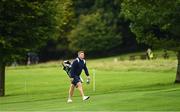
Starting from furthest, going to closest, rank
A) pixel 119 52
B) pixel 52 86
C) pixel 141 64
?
pixel 119 52 → pixel 141 64 → pixel 52 86

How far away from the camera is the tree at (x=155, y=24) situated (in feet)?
121

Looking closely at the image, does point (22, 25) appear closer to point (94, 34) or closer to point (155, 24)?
point (155, 24)

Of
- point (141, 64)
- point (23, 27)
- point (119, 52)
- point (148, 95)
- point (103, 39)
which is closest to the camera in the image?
point (148, 95)

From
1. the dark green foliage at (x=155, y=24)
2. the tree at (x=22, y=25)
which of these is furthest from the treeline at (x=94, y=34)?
the tree at (x=22, y=25)

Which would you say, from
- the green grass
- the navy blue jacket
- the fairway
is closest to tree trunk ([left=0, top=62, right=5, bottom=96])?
the green grass

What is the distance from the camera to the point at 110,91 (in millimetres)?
33344

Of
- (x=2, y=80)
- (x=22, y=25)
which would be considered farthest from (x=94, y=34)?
(x=22, y=25)

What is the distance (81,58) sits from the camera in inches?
982

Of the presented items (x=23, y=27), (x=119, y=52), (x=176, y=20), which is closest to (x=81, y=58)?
(x=23, y=27)

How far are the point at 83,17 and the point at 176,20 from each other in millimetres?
66819

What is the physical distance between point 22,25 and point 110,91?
6.66 m

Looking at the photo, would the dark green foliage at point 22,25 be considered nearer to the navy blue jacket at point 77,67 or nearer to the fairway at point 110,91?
the fairway at point 110,91

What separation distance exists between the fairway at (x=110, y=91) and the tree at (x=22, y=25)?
9.34 feet

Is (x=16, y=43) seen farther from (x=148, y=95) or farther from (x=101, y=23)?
(x=101, y=23)
